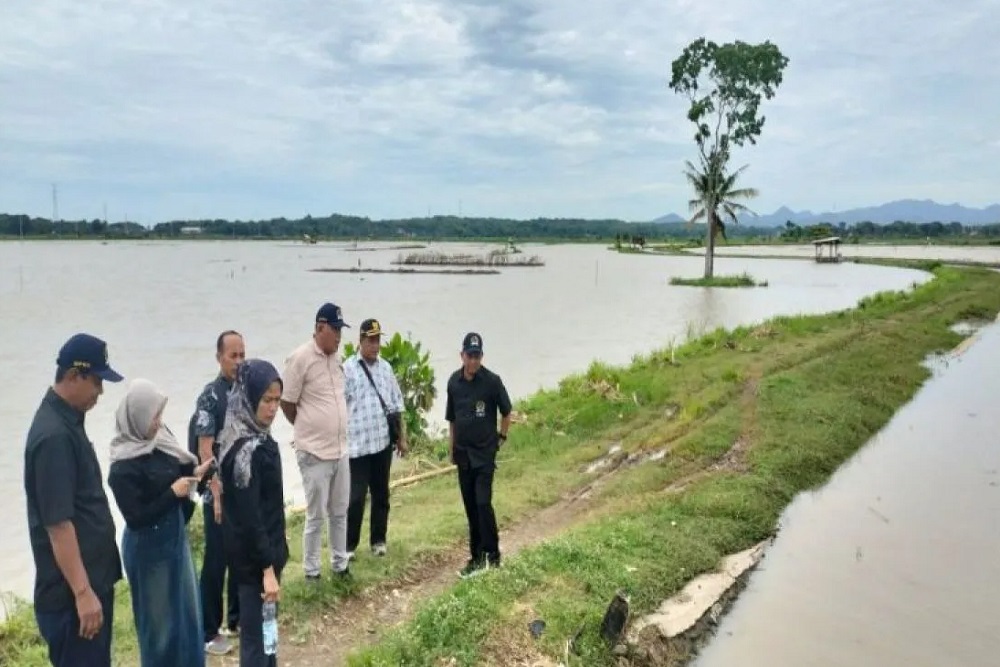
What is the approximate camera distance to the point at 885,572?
6102 millimetres

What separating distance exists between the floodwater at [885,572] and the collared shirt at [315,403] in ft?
8.87

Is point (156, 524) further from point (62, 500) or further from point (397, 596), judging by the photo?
point (397, 596)

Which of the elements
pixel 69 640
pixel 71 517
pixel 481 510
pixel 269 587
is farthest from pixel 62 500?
pixel 481 510

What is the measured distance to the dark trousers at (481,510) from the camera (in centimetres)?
539

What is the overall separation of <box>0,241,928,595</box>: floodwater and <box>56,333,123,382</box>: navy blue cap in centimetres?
459

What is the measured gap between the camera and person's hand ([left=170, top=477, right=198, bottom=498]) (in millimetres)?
3318

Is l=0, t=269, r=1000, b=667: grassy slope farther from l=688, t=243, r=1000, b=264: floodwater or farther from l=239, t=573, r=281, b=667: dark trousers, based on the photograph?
l=688, t=243, r=1000, b=264: floodwater

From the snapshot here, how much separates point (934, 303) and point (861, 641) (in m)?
22.7

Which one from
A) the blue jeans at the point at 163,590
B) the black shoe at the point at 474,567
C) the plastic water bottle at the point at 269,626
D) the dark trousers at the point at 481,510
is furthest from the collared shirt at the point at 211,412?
the black shoe at the point at 474,567

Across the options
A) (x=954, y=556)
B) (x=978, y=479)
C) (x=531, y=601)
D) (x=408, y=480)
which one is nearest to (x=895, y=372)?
(x=978, y=479)

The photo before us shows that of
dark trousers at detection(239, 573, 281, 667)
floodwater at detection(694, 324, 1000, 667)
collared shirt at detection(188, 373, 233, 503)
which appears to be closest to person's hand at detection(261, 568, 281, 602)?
dark trousers at detection(239, 573, 281, 667)

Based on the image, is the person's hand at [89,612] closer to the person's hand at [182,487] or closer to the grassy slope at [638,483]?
the person's hand at [182,487]

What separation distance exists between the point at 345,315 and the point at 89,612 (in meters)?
27.0

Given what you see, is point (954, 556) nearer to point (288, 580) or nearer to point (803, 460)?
point (803, 460)
